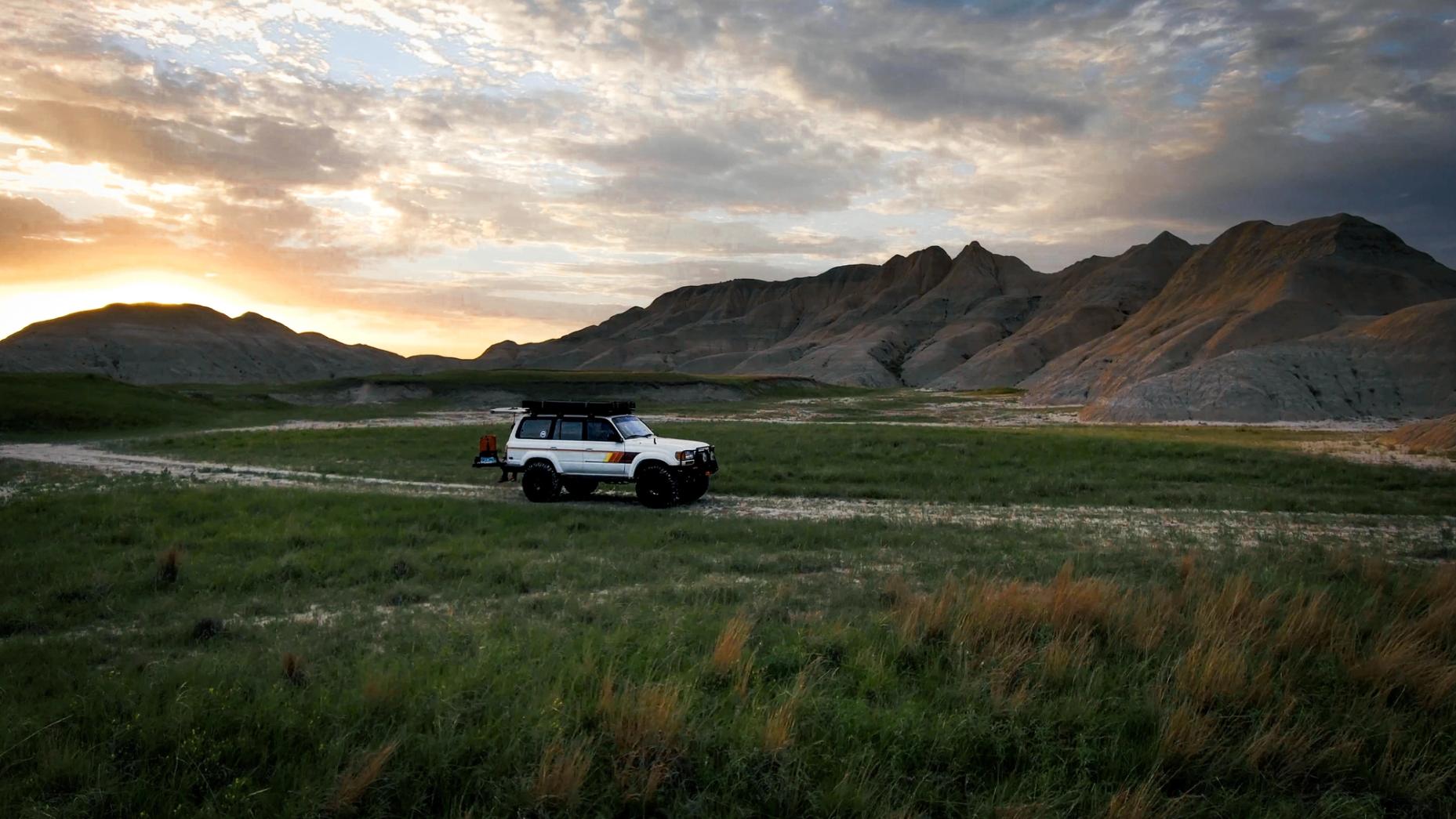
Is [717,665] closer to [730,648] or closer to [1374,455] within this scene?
[730,648]

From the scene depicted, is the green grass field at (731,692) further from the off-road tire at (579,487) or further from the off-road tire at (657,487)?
the off-road tire at (579,487)

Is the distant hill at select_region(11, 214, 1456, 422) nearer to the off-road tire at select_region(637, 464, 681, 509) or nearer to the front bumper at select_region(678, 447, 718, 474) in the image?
the front bumper at select_region(678, 447, 718, 474)

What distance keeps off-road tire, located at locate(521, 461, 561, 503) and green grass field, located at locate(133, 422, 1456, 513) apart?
15.8 feet

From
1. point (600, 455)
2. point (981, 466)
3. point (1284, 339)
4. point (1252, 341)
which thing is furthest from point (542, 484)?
point (1284, 339)

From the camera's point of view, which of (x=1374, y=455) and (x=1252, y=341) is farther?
(x=1252, y=341)

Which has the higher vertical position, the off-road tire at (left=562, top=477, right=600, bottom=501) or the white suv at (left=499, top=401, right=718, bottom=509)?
the white suv at (left=499, top=401, right=718, bottom=509)

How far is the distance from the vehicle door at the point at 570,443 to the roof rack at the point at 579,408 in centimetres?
29

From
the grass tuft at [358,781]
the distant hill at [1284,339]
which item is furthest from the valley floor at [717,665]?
the distant hill at [1284,339]

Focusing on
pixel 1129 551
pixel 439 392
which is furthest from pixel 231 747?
pixel 439 392

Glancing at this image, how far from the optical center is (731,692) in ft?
21.5

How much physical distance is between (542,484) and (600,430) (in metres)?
2.04

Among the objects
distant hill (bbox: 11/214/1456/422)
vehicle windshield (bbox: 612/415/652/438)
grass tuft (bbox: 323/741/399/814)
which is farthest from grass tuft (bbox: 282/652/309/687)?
distant hill (bbox: 11/214/1456/422)

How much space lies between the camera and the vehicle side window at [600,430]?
20484 millimetres

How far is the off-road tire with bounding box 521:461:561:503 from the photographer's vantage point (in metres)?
20.7
